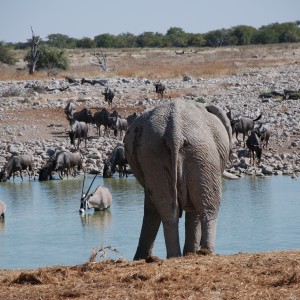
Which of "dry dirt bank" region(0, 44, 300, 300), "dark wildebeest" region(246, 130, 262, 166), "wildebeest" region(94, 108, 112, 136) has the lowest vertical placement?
"dark wildebeest" region(246, 130, 262, 166)

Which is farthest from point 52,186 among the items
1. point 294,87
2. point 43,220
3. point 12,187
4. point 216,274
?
point 294,87

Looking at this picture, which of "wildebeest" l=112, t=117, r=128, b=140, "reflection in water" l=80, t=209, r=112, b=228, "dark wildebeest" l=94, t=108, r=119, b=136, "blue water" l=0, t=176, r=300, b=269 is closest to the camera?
"blue water" l=0, t=176, r=300, b=269

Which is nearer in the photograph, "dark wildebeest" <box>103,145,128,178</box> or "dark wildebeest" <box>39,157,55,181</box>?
"dark wildebeest" <box>103,145,128,178</box>

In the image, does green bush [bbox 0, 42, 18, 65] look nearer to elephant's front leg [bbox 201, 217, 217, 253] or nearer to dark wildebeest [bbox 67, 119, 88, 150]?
dark wildebeest [bbox 67, 119, 88, 150]

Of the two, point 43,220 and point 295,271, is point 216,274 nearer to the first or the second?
point 295,271

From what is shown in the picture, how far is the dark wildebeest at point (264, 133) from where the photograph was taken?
26.4 meters

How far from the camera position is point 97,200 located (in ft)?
61.0

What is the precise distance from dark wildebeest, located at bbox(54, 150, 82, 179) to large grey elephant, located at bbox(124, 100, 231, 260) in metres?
15.7

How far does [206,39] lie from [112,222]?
86928mm

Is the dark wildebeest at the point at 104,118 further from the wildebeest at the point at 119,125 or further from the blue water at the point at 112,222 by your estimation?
the blue water at the point at 112,222

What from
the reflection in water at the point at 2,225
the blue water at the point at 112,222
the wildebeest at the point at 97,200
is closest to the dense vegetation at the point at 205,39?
the blue water at the point at 112,222

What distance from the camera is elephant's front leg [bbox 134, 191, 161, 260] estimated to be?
872 centimetres

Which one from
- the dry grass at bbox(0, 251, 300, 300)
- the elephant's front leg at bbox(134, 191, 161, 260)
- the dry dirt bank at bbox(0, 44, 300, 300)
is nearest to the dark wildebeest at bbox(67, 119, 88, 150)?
the elephant's front leg at bbox(134, 191, 161, 260)

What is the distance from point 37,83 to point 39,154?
59.9 ft
